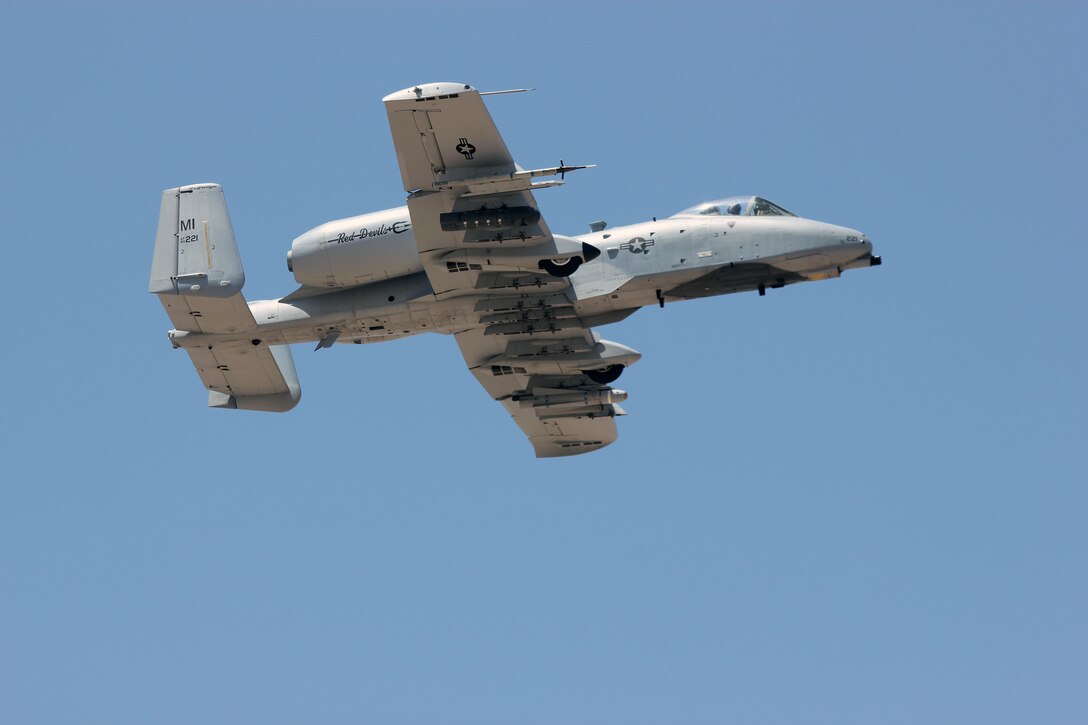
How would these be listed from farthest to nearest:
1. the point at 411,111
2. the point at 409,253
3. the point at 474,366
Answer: the point at 474,366
the point at 409,253
the point at 411,111

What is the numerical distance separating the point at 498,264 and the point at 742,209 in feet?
Result: 23.1

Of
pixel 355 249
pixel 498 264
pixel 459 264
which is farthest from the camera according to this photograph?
pixel 355 249

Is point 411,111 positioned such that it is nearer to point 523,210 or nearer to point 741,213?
point 523,210

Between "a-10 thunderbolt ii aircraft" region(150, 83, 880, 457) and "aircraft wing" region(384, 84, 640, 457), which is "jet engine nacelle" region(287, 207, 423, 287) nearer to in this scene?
"a-10 thunderbolt ii aircraft" region(150, 83, 880, 457)

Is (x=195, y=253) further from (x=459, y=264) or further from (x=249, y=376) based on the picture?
(x=459, y=264)

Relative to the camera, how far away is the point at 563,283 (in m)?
46.9

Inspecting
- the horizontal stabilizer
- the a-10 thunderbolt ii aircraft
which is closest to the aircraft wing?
the a-10 thunderbolt ii aircraft

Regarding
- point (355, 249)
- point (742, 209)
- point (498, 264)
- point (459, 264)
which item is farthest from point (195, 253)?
point (742, 209)

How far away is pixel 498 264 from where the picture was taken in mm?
45656

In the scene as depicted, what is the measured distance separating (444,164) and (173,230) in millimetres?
8478

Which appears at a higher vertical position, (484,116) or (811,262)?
(484,116)

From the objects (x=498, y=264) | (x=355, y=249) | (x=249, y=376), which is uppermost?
(x=355, y=249)

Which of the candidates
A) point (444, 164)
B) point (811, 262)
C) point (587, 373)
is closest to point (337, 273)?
point (444, 164)

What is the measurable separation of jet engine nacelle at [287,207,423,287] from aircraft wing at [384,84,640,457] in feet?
2.90
